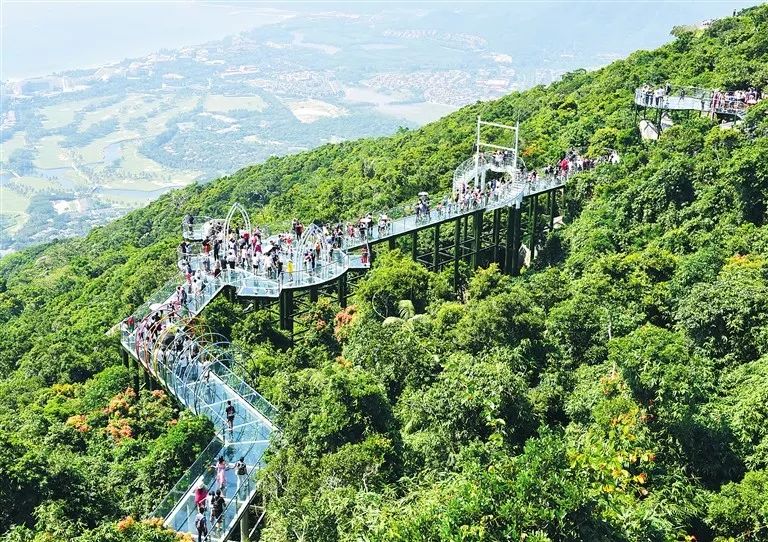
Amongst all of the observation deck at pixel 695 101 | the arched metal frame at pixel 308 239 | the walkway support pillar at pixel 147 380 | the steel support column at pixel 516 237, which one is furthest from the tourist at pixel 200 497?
the observation deck at pixel 695 101

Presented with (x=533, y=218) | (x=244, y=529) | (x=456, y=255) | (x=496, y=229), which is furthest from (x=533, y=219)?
(x=244, y=529)

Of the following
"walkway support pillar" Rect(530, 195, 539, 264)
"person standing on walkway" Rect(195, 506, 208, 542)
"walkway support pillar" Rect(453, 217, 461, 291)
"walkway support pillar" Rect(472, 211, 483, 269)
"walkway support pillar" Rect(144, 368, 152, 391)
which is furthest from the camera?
"walkway support pillar" Rect(530, 195, 539, 264)

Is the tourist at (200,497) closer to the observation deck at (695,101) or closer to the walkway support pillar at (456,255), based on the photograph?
the walkway support pillar at (456,255)

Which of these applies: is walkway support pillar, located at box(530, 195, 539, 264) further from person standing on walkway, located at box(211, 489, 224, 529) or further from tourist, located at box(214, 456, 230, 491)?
person standing on walkway, located at box(211, 489, 224, 529)

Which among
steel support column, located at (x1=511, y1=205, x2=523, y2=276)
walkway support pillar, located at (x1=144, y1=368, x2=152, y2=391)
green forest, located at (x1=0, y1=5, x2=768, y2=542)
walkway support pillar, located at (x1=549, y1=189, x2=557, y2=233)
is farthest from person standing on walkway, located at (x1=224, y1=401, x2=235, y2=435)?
walkway support pillar, located at (x1=549, y1=189, x2=557, y2=233)

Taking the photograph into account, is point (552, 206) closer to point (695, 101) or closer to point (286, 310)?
point (695, 101)

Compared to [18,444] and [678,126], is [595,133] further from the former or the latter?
[18,444]

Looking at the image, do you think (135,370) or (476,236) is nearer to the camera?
(135,370)
